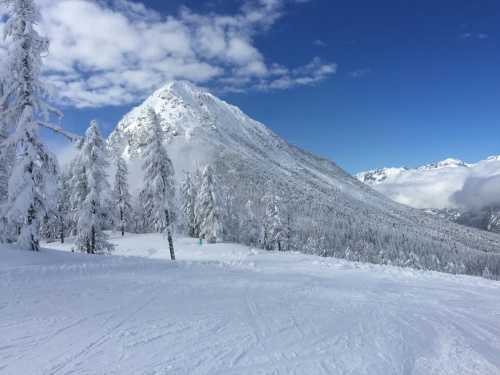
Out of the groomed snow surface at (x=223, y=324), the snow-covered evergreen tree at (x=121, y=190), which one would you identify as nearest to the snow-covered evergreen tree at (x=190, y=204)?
the snow-covered evergreen tree at (x=121, y=190)

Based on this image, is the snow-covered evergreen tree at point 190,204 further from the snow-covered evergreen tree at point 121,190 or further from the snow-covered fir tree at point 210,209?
the snow-covered evergreen tree at point 121,190

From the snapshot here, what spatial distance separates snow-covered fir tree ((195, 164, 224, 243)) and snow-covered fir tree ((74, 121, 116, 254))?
59.5 feet

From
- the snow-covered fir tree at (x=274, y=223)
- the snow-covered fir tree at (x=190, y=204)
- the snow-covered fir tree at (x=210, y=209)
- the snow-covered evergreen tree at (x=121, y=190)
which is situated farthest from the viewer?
the snow-covered fir tree at (x=190, y=204)

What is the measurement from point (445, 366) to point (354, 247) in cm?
14200

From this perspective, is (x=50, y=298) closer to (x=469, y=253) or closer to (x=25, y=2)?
(x=25, y=2)

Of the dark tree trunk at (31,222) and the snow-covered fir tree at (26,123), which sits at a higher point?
the snow-covered fir tree at (26,123)

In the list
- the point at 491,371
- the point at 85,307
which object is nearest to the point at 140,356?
the point at 85,307

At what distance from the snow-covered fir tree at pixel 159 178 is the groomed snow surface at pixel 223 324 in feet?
41.9

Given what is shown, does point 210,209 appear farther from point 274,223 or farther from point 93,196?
point 93,196

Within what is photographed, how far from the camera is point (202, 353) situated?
261 inches

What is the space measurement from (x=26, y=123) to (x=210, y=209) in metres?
34.3

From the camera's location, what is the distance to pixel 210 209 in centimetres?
4856

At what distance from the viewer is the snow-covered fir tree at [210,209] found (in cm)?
4750

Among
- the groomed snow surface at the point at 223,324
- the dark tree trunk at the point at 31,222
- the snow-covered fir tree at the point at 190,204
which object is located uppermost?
the snow-covered fir tree at the point at 190,204
